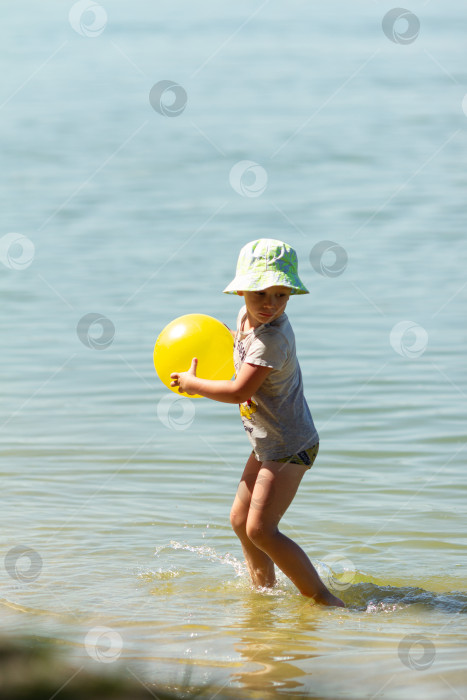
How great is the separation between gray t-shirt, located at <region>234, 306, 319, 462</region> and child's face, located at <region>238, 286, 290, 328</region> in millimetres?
55

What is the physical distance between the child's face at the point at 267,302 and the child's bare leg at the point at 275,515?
0.60 m

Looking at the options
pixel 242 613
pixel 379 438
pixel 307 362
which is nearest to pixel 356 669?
pixel 242 613

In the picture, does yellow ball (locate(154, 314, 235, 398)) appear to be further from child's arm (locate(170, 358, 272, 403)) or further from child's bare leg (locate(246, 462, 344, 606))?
child's bare leg (locate(246, 462, 344, 606))

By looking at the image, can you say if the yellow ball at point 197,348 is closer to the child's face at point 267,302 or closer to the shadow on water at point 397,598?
the child's face at point 267,302

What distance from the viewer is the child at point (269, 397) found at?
410 centimetres

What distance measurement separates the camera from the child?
13.4 ft

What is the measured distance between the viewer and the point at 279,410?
14.0 feet

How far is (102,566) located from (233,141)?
1630cm

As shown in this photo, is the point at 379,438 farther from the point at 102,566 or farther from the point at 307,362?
the point at 102,566

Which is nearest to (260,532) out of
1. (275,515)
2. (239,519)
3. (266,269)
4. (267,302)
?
(275,515)

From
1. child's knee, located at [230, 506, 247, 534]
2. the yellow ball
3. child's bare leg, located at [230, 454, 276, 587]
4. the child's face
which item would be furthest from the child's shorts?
the child's face

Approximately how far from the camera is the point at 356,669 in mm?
3660

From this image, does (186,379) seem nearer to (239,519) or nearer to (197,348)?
(197,348)

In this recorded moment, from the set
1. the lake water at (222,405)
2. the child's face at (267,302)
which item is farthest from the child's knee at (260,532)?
the child's face at (267,302)
